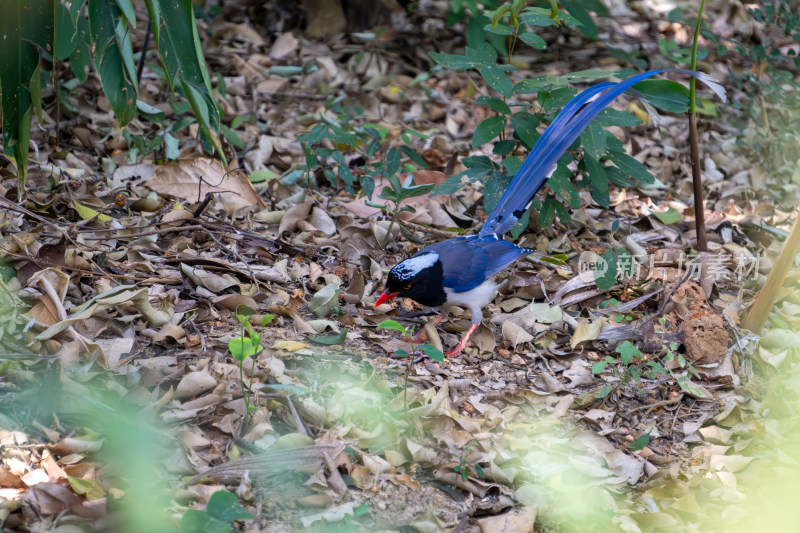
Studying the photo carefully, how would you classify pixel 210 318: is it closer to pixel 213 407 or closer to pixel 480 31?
pixel 213 407

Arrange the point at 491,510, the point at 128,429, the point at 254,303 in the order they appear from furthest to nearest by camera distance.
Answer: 1. the point at 254,303
2. the point at 491,510
3. the point at 128,429

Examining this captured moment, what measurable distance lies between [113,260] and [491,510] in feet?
6.97

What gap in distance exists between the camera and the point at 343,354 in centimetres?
339

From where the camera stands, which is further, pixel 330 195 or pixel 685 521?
pixel 330 195

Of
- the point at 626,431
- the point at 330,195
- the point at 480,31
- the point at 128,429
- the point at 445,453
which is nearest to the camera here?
the point at 128,429

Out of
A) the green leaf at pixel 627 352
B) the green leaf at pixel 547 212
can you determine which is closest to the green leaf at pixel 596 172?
the green leaf at pixel 547 212

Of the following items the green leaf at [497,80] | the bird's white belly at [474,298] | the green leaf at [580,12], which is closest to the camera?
the bird's white belly at [474,298]

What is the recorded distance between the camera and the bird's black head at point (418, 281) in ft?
11.7

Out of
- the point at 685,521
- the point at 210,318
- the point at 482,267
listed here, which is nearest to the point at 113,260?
the point at 210,318

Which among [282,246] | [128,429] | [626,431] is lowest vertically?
[626,431]

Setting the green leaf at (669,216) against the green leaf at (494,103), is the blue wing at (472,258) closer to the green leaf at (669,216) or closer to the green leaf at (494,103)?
the green leaf at (494,103)

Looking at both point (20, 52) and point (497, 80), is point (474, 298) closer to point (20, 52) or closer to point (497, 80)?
point (497, 80)

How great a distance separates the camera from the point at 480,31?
5961mm

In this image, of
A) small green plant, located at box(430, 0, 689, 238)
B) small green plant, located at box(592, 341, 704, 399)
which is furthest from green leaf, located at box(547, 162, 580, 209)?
small green plant, located at box(592, 341, 704, 399)
